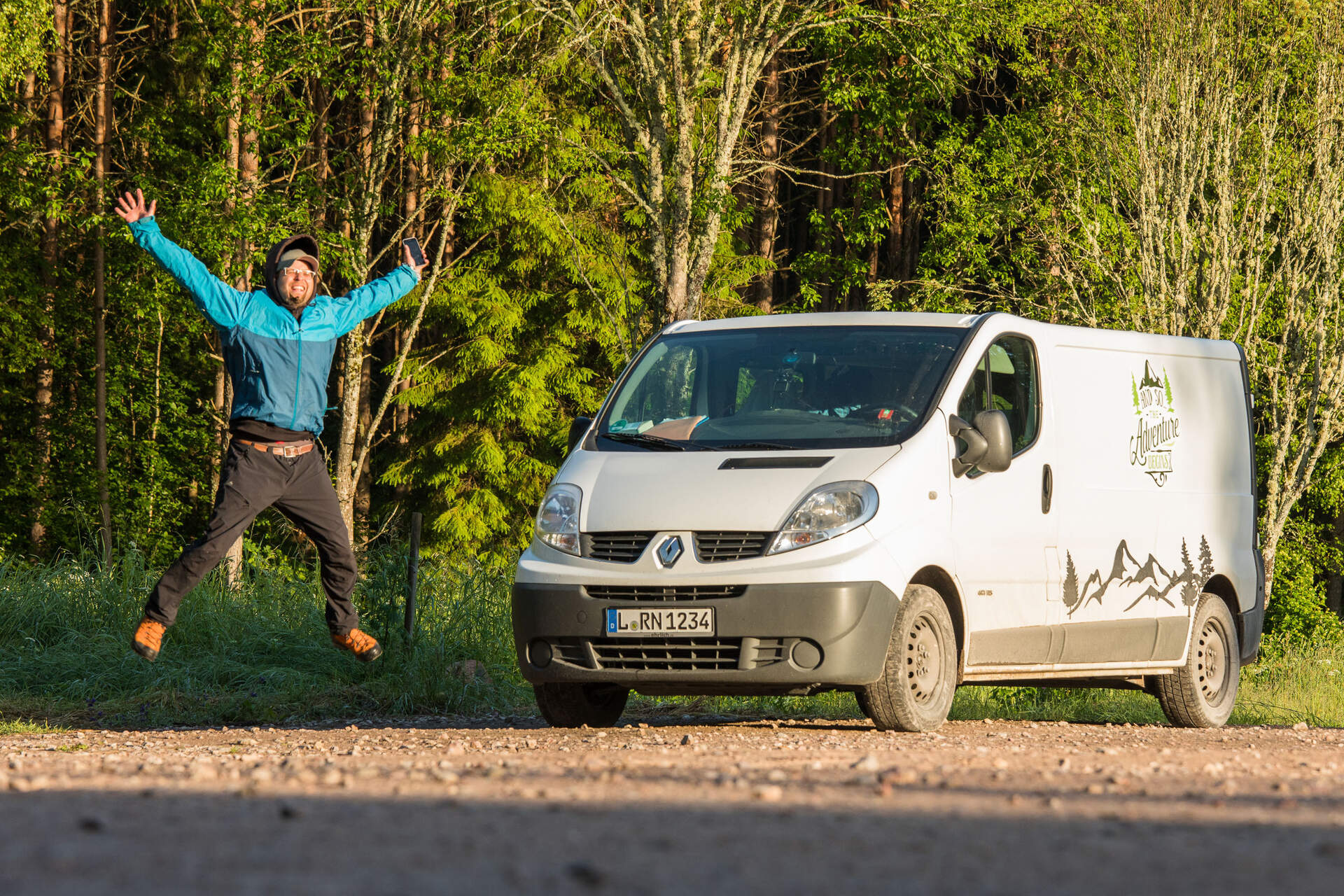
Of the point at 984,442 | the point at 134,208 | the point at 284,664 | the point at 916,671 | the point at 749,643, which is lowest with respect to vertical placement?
the point at 284,664

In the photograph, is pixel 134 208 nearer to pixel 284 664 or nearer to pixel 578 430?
pixel 578 430

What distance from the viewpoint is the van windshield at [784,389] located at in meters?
7.96

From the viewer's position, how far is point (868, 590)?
736 centimetres

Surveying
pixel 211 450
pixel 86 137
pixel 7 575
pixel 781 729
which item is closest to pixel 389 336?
pixel 211 450


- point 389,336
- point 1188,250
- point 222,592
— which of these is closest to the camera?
point 222,592

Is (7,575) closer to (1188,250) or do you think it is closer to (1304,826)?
(1304,826)

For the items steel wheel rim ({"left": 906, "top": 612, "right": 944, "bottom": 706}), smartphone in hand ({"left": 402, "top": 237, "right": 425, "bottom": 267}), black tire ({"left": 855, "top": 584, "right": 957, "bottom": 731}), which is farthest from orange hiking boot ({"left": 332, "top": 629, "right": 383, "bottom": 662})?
steel wheel rim ({"left": 906, "top": 612, "right": 944, "bottom": 706})

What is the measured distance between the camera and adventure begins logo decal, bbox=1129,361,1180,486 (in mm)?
9375

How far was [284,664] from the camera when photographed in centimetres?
1112

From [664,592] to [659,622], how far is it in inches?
5.3

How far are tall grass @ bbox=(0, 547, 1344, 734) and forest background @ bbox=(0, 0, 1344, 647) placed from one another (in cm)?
919

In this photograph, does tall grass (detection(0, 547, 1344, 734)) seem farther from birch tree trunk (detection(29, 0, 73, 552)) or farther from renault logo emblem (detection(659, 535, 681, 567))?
birch tree trunk (detection(29, 0, 73, 552))

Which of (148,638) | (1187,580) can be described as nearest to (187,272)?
(148,638)

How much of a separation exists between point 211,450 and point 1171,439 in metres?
24.7
